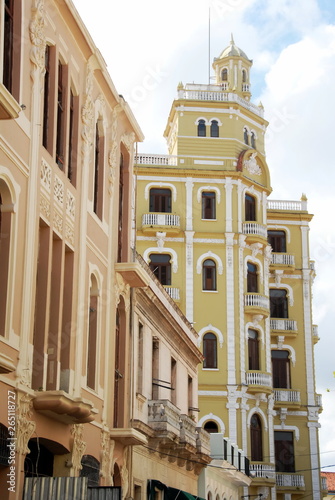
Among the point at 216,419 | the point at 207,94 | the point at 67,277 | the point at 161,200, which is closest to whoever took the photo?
the point at 67,277

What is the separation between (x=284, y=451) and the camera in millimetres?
51250

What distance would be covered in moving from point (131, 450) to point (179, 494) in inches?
237

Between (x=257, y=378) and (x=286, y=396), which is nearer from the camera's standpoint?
(x=257, y=378)

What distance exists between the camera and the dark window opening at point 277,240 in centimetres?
5519

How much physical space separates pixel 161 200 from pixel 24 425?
34.8 metres

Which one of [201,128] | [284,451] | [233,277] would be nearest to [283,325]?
[233,277]

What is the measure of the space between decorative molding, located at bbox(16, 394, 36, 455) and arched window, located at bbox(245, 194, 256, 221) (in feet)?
117

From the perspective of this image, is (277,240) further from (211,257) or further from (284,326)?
(211,257)

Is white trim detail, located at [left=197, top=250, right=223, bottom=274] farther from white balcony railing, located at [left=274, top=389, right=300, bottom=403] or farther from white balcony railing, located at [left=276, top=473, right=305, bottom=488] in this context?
white balcony railing, located at [left=276, top=473, right=305, bottom=488]

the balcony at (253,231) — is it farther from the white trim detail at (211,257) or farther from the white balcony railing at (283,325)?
the white balcony railing at (283,325)

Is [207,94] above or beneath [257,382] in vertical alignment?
above

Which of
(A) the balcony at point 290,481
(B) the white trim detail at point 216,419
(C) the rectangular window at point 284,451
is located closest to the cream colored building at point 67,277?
(B) the white trim detail at point 216,419

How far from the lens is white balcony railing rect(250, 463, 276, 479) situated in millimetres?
47188

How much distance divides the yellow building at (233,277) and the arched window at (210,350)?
0.05 m
